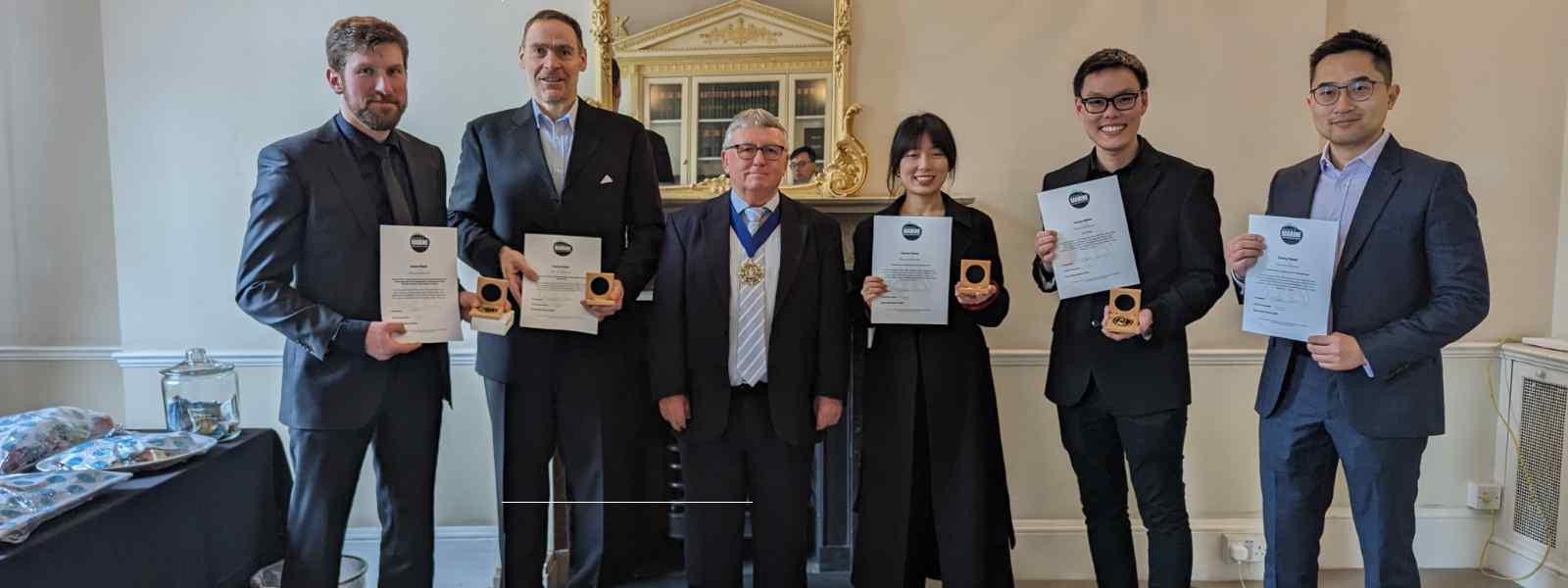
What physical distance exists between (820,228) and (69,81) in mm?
3066

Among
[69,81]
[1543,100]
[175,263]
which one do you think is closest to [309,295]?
[175,263]

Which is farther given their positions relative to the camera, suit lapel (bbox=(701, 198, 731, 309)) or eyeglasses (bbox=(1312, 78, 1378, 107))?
suit lapel (bbox=(701, 198, 731, 309))

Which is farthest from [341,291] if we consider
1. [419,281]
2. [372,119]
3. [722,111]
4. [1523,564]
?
[1523,564]

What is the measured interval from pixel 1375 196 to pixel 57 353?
4464 millimetres

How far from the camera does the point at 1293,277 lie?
1796mm

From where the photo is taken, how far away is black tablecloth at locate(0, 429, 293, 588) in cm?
160

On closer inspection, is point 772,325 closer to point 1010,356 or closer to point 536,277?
point 536,277

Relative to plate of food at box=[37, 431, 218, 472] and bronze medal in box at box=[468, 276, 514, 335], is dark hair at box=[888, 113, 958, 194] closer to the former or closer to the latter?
bronze medal in box at box=[468, 276, 514, 335]

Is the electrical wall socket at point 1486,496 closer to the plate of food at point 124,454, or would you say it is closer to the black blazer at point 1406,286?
the black blazer at point 1406,286

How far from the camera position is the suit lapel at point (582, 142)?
2.08 meters

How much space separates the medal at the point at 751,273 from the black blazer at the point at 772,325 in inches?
1.7

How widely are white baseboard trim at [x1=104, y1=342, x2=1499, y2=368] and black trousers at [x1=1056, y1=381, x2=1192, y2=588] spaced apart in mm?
684

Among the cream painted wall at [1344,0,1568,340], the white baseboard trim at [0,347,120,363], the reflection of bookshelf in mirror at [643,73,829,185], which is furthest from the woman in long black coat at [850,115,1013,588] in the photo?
the white baseboard trim at [0,347,120,363]

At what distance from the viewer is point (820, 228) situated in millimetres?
2045
